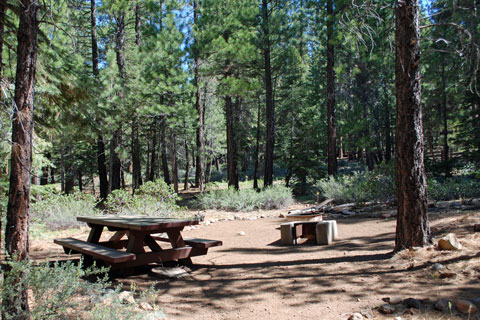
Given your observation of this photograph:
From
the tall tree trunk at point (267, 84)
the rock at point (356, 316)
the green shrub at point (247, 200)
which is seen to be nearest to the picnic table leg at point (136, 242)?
the rock at point (356, 316)

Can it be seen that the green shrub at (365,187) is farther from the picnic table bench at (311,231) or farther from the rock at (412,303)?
the rock at (412,303)

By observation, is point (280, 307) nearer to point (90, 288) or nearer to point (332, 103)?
point (90, 288)

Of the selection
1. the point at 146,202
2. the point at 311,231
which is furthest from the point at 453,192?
the point at 146,202

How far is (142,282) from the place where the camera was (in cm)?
464

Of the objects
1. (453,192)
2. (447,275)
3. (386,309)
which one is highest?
(453,192)

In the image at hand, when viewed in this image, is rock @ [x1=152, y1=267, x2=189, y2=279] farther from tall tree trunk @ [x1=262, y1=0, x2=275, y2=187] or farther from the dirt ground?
tall tree trunk @ [x1=262, y1=0, x2=275, y2=187]

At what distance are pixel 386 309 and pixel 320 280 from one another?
1.13 metres

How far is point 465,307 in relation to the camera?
2.87 m

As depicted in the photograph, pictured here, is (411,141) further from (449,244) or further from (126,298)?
(126,298)

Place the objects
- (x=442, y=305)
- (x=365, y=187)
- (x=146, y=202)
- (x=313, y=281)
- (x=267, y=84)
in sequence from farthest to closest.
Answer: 1. (x=267, y=84)
2. (x=365, y=187)
3. (x=146, y=202)
4. (x=313, y=281)
5. (x=442, y=305)

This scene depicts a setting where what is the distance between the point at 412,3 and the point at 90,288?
5164 millimetres

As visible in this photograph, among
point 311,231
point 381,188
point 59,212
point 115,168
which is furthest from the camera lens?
point 115,168

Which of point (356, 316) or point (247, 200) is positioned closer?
point (356, 316)

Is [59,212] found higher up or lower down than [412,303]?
higher up
